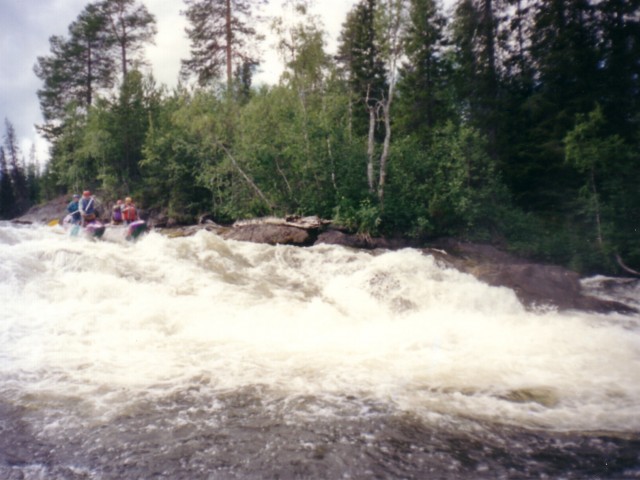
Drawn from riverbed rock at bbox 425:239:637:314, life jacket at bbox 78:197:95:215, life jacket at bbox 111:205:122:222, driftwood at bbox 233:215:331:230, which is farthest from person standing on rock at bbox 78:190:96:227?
riverbed rock at bbox 425:239:637:314

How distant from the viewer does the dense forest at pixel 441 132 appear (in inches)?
548

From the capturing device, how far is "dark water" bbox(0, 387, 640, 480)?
304 centimetres

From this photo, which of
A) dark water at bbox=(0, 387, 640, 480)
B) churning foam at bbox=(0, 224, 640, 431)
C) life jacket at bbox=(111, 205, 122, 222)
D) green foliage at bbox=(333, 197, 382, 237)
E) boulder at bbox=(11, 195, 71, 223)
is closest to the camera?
dark water at bbox=(0, 387, 640, 480)

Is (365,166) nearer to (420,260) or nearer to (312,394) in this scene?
(420,260)

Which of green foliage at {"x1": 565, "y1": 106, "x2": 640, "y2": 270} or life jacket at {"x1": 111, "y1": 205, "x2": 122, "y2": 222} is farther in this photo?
life jacket at {"x1": 111, "y1": 205, "x2": 122, "y2": 222}

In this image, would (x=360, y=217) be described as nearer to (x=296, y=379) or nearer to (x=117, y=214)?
(x=117, y=214)

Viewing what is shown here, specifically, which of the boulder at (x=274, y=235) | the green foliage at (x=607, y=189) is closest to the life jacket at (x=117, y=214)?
the boulder at (x=274, y=235)

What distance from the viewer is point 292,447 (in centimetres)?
338

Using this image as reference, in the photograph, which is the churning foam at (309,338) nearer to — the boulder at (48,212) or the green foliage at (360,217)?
the green foliage at (360,217)

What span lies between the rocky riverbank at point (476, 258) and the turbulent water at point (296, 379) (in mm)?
792

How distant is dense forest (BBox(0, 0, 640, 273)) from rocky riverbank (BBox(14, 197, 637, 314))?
0.72 metres

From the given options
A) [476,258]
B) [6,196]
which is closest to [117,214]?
[476,258]

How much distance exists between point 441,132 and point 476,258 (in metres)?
6.36

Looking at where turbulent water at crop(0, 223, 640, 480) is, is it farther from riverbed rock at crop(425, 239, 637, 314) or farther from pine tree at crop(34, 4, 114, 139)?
pine tree at crop(34, 4, 114, 139)
